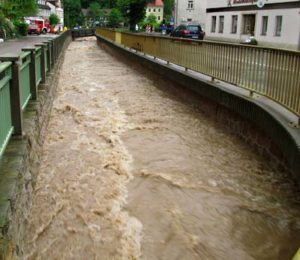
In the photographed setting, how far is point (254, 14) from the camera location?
3638 centimetres

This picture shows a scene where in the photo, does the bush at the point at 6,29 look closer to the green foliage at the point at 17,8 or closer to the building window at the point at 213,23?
the green foliage at the point at 17,8

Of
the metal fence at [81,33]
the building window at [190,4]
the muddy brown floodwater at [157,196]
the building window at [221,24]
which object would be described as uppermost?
the building window at [190,4]

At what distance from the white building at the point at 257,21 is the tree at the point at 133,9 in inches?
1010

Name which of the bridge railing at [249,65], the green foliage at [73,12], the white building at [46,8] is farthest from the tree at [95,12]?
the bridge railing at [249,65]

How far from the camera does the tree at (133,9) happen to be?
69.3 metres

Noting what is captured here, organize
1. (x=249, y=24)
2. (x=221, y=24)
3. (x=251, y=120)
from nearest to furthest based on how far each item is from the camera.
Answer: (x=251, y=120) → (x=249, y=24) → (x=221, y=24)

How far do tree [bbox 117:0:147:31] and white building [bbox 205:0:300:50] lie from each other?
2565 cm

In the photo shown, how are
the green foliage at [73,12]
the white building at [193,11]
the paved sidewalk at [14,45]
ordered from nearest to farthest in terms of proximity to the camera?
the paved sidewalk at [14,45], the white building at [193,11], the green foliage at [73,12]

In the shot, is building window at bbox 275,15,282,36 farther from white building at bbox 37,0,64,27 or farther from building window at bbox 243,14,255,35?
white building at bbox 37,0,64,27

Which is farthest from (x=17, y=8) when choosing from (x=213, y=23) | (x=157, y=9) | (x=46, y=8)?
(x=157, y=9)

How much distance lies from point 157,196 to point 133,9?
6650 centimetres

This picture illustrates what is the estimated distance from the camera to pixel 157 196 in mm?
6379

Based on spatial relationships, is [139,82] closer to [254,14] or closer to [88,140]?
[88,140]

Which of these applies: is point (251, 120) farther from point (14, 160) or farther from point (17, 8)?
point (17, 8)
